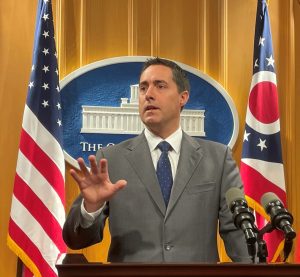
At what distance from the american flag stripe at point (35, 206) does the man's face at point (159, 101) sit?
3.28 ft

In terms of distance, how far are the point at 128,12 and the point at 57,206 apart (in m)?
1.31

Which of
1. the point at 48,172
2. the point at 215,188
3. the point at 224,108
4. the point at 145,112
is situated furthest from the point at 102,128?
the point at 215,188

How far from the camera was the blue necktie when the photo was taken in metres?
2.43

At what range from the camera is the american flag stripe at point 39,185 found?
3.32 meters

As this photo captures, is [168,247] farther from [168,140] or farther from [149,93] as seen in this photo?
[149,93]

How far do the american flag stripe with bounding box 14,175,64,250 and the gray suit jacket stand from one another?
90 cm

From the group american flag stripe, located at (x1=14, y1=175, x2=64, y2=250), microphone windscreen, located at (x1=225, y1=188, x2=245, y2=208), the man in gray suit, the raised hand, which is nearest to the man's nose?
the man in gray suit

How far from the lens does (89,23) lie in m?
3.79

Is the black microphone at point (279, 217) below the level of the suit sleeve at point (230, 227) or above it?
below

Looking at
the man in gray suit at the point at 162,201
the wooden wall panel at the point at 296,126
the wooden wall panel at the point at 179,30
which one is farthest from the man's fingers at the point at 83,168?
the wooden wall panel at the point at 296,126

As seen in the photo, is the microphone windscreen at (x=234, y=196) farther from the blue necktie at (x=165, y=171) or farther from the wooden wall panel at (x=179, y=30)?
the wooden wall panel at (x=179, y=30)

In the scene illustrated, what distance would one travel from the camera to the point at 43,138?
3.38 m

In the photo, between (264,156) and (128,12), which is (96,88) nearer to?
(128,12)

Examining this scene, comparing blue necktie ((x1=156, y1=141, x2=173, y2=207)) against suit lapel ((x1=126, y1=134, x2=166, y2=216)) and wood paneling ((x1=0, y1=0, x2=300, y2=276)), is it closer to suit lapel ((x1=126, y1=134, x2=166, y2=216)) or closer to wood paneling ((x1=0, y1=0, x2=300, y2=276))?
suit lapel ((x1=126, y1=134, x2=166, y2=216))
